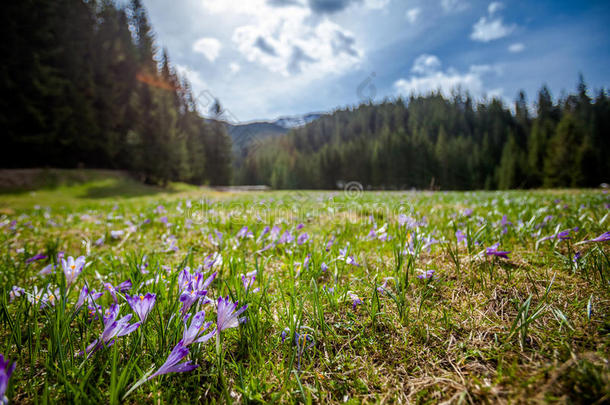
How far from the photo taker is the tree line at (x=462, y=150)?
131 ft

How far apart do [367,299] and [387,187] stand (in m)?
56.3

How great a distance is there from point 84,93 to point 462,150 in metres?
56.8

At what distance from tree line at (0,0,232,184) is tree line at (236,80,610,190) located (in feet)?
43.5

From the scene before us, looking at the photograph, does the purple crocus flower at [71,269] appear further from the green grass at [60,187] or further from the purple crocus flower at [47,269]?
the green grass at [60,187]

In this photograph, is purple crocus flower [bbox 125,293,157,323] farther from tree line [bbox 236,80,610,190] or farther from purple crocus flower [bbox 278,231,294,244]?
tree line [bbox 236,80,610,190]

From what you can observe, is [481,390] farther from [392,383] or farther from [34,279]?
[34,279]

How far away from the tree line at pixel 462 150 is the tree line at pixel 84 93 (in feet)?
43.5

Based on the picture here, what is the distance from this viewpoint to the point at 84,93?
871 inches

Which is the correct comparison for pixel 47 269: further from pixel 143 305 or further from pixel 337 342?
pixel 337 342

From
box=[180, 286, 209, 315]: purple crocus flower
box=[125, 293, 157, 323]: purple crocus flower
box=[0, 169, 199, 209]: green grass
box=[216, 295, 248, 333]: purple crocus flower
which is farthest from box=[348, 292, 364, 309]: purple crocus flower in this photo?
box=[0, 169, 199, 209]: green grass

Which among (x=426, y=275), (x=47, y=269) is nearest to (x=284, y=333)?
(x=426, y=275)

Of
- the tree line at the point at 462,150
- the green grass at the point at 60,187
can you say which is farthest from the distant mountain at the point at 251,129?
the green grass at the point at 60,187

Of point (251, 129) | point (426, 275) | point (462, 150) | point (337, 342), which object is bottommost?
point (337, 342)

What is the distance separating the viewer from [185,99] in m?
39.8
